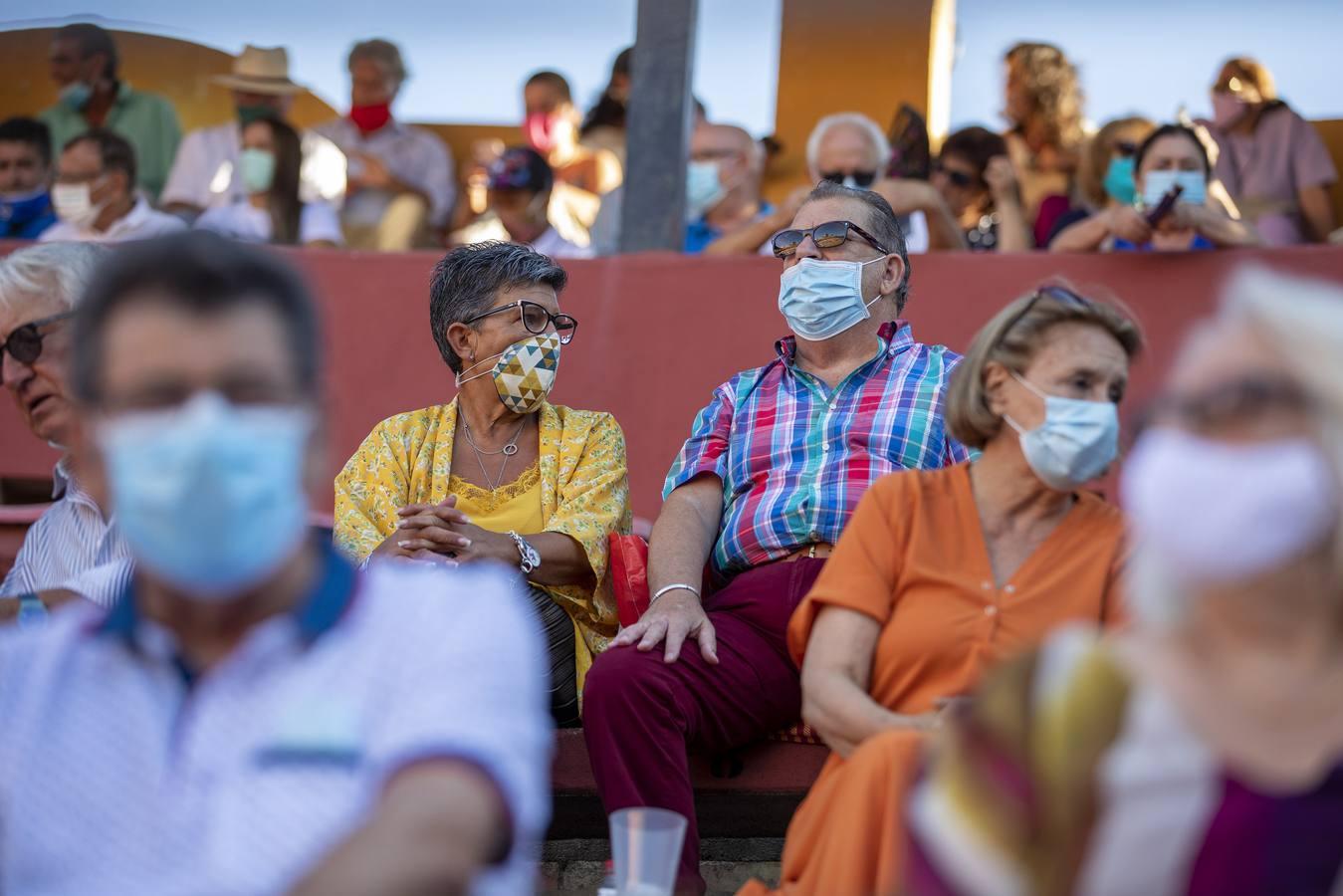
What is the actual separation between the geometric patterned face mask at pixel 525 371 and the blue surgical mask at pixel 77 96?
478 centimetres

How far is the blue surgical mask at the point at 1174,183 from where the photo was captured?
220 inches

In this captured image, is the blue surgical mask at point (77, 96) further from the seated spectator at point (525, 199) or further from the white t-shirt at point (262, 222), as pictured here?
the seated spectator at point (525, 199)

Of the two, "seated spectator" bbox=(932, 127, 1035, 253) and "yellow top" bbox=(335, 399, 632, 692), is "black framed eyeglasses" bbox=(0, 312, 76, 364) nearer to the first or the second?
"yellow top" bbox=(335, 399, 632, 692)

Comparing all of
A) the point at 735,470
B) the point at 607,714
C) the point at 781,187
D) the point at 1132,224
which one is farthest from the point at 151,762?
the point at 781,187

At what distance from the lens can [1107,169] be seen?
20.9 feet

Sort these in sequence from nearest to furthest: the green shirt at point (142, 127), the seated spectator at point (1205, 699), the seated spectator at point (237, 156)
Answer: the seated spectator at point (1205, 699), the seated spectator at point (237, 156), the green shirt at point (142, 127)

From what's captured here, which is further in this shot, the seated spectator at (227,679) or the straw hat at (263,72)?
the straw hat at (263,72)

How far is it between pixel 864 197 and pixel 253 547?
10.2 ft

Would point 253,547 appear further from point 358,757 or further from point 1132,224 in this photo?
point 1132,224

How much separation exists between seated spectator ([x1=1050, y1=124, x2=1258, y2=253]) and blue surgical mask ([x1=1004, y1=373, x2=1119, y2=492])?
7.26 feet

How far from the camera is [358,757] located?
1.90 meters

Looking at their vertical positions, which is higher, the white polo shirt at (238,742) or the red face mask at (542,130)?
the red face mask at (542,130)

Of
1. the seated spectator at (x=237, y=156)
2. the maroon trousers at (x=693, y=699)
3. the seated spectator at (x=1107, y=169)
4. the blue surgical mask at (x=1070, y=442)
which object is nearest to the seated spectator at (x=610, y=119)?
the seated spectator at (x=237, y=156)

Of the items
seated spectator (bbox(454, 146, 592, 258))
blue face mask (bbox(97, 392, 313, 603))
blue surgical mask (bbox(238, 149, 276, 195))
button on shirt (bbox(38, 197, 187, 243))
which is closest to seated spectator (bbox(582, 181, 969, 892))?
blue face mask (bbox(97, 392, 313, 603))
